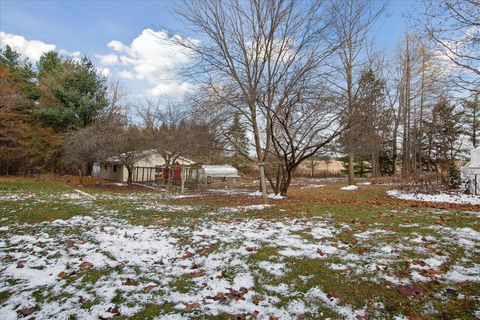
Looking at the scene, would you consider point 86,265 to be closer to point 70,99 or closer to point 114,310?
point 114,310

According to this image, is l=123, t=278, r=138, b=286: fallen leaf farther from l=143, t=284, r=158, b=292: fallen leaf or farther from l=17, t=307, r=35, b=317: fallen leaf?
l=17, t=307, r=35, b=317: fallen leaf

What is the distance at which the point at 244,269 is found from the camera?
11.9ft

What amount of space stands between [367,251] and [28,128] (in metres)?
29.7

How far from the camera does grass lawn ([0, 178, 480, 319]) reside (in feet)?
8.87

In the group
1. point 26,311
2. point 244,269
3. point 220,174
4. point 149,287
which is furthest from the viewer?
point 220,174

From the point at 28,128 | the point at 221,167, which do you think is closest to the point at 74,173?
the point at 28,128

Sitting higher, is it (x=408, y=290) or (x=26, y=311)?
(x=408, y=290)

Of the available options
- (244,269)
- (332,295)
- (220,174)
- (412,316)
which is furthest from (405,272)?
(220,174)

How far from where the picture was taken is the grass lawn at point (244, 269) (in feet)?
8.87

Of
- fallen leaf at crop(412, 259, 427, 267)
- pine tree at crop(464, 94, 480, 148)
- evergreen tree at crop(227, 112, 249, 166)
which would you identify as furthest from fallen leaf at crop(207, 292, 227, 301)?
pine tree at crop(464, 94, 480, 148)

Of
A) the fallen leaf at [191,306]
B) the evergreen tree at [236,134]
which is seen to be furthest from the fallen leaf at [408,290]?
the evergreen tree at [236,134]

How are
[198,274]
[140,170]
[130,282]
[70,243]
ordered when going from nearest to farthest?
[130,282] < [198,274] < [70,243] < [140,170]

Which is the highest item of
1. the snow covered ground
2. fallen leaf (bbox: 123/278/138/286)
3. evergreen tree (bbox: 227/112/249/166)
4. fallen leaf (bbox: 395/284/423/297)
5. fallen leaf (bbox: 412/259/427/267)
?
evergreen tree (bbox: 227/112/249/166)

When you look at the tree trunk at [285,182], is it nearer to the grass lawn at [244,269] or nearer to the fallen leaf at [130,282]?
the grass lawn at [244,269]
